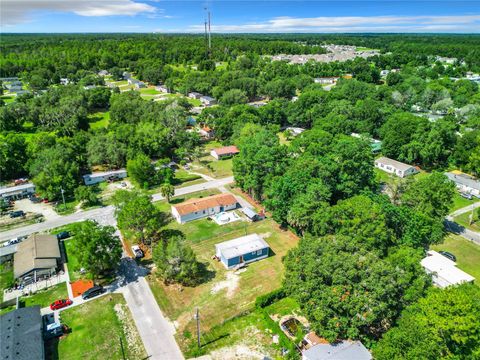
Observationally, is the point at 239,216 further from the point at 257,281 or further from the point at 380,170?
the point at 380,170

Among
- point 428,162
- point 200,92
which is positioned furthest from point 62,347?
point 200,92

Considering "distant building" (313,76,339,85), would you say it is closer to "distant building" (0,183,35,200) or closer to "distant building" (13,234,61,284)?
"distant building" (0,183,35,200)

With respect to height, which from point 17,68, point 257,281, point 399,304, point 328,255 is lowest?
point 257,281

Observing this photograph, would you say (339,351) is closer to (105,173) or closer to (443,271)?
(443,271)

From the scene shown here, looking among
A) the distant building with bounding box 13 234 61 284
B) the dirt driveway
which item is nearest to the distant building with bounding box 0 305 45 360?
the distant building with bounding box 13 234 61 284

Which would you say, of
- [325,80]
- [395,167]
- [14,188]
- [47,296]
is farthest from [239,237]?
[325,80]

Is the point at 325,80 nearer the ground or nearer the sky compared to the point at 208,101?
nearer the sky

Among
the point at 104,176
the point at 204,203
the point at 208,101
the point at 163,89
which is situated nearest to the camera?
the point at 204,203
